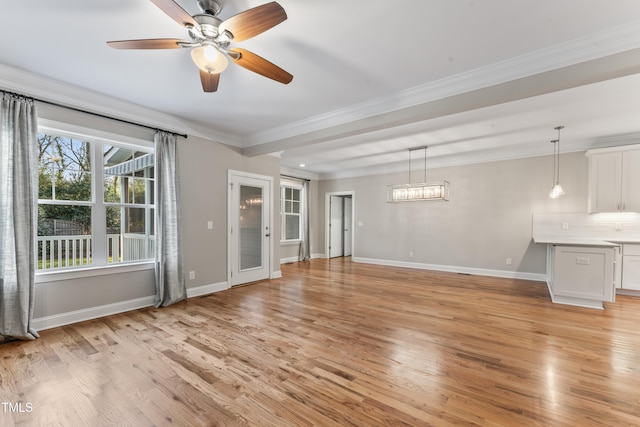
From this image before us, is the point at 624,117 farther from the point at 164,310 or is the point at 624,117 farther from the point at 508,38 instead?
the point at 164,310

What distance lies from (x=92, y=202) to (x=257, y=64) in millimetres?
2898

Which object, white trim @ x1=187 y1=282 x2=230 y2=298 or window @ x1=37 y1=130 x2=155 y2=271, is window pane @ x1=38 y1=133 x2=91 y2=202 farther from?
white trim @ x1=187 y1=282 x2=230 y2=298

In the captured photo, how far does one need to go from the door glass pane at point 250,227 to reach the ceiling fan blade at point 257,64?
314cm

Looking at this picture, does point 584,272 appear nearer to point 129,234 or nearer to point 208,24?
point 208,24

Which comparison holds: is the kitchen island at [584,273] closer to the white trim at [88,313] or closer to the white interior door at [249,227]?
the white interior door at [249,227]

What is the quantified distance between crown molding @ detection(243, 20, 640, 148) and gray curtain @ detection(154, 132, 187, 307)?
218cm

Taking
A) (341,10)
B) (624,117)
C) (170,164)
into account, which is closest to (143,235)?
(170,164)

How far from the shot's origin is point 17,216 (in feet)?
9.24

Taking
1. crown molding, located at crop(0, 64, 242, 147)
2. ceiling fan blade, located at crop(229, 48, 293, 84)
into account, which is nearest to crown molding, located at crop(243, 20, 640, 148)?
ceiling fan blade, located at crop(229, 48, 293, 84)

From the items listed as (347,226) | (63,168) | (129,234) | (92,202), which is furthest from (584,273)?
(63,168)

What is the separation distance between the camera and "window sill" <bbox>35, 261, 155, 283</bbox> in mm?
3104

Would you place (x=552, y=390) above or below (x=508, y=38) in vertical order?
below

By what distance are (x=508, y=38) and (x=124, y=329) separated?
4.72 metres

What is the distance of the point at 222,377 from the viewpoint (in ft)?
7.17
